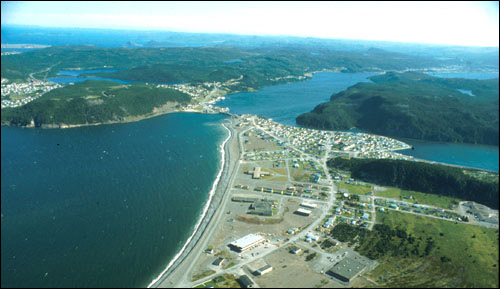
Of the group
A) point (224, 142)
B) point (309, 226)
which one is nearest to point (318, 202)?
point (309, 226)

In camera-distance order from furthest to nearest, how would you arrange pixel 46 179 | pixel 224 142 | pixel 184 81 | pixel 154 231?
pixel 184 81
pixel 224 142
pixel 46 179
pixel 154 231

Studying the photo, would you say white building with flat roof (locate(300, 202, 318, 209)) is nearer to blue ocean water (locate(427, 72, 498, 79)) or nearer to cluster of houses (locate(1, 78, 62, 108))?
cluster of houses (locate(1, 78, 62, 108))

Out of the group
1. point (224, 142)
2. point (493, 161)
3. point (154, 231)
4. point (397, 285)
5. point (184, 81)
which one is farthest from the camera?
point (184, 81)

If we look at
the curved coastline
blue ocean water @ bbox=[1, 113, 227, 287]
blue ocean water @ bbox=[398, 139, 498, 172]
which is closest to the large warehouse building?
the curved coastline

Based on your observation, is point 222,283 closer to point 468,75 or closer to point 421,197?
point 421,197

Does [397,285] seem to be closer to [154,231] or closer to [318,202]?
[318,202]

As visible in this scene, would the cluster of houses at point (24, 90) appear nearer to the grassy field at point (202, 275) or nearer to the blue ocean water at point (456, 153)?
the grassy field at point (202, 275)
